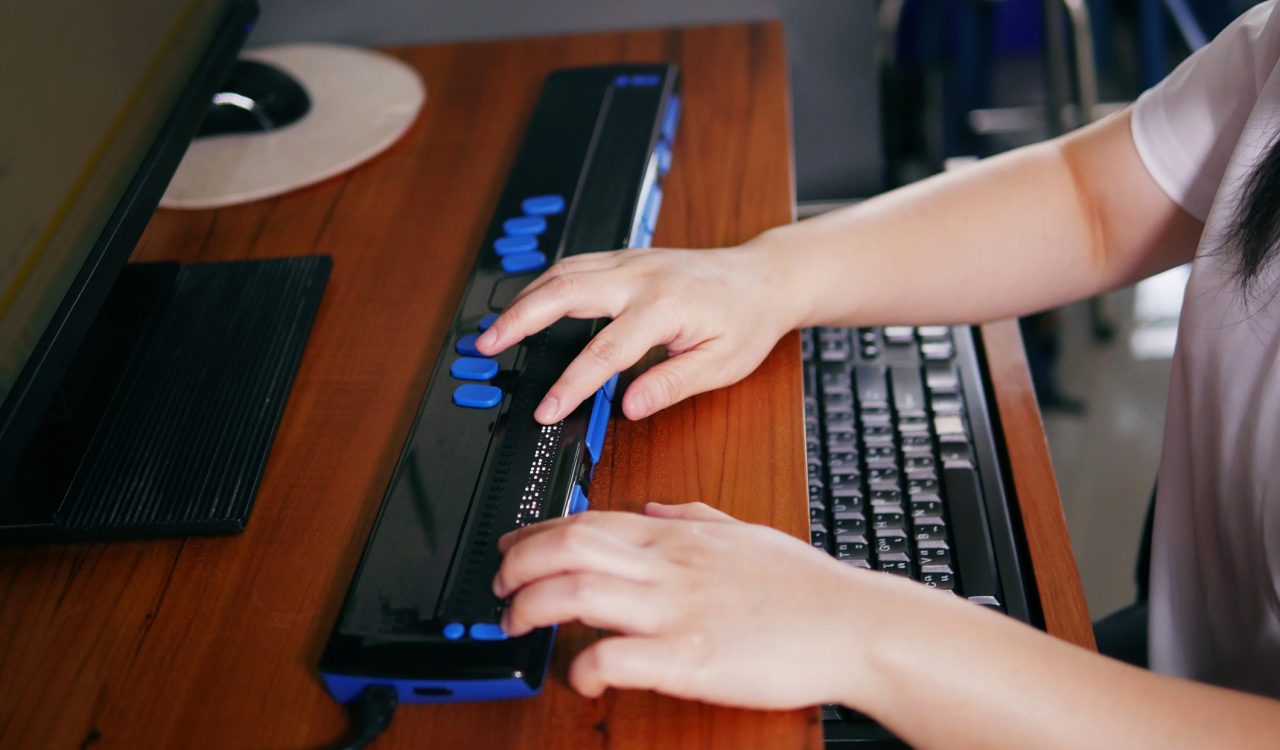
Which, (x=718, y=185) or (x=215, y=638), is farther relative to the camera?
(x=718, y=185)

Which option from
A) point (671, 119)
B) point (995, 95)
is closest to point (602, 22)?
point (671, 119)

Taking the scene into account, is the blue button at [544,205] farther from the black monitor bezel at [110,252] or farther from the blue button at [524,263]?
the black monitor bezel at [110,252]

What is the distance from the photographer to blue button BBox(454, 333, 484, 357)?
643 millimetres

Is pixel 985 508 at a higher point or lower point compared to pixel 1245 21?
lower

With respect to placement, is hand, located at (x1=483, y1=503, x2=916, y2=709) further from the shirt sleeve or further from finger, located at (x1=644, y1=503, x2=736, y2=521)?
the shirt sleeve

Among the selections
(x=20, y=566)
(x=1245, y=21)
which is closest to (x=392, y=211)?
(x=20, y=566)

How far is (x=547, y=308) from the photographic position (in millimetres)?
Answer: 612

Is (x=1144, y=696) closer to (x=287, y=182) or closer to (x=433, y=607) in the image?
(x=433, y=607)

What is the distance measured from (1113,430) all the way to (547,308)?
127cm

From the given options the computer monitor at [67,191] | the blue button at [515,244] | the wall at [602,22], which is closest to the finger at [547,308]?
the blue button at [515,244]

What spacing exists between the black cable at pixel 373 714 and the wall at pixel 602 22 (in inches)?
30.7

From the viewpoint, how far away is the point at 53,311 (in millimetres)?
588

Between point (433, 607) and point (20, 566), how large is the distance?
26 cm

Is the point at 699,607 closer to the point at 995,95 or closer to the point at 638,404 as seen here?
the point at 638,404
